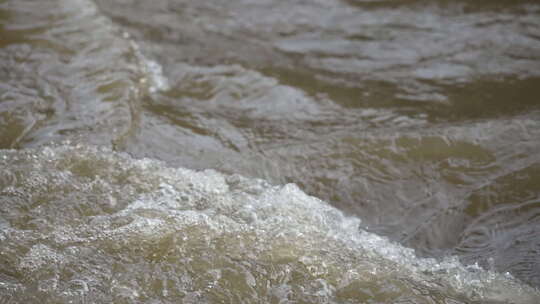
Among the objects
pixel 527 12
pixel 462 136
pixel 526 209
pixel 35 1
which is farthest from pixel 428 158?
pixel 35 1

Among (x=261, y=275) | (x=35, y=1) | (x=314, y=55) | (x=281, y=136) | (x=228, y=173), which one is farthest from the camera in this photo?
(x=35, y=1)

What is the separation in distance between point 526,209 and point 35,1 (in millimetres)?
4706

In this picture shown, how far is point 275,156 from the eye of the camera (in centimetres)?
323

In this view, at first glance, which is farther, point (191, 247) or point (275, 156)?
point (275, 156)

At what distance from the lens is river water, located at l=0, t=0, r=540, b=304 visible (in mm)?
2393

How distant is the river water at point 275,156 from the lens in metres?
2.39

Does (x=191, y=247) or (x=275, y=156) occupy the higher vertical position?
(x=275, y=156)

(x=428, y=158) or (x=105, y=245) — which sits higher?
(x=428, y=158)

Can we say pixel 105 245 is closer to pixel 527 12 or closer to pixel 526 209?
pixel 526 209

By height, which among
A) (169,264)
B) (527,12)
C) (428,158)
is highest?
(527,12)

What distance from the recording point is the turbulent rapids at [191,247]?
90.4 inches

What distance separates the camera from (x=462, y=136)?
325 cm

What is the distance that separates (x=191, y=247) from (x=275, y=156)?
0.91 metres

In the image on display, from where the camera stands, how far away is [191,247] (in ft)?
8.27
